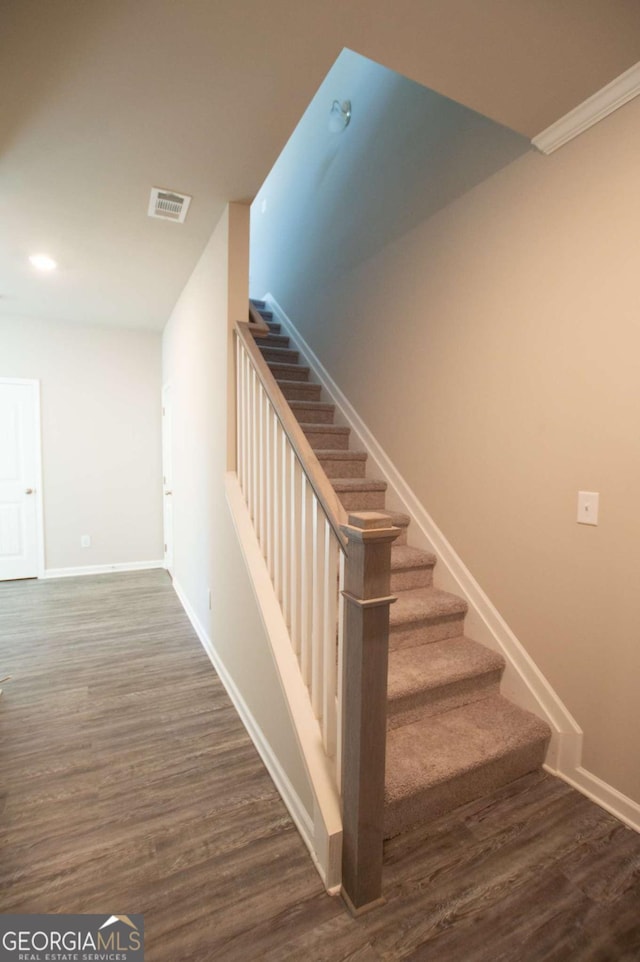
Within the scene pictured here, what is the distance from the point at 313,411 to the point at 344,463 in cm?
63

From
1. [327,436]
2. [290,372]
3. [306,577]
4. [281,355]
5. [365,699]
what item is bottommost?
[365,699]

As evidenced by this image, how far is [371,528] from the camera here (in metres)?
1.18

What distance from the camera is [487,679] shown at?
203cm

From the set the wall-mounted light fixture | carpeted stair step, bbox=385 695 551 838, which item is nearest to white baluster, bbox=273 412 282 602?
carpeted stair step, bbox=385 695 551 838

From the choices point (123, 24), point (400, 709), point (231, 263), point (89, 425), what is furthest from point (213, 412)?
point (89, 425)

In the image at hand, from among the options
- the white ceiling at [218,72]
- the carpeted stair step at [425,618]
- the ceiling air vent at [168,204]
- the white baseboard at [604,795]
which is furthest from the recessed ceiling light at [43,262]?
the white baseboard at [604,795]

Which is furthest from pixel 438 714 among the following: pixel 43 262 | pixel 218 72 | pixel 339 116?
pixel 339 116

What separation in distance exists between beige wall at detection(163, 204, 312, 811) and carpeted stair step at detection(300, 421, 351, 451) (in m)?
0.74

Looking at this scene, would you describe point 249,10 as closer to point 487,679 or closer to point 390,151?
point 390,151

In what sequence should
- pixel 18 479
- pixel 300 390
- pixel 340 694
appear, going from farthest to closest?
1. pixel 18 479
2. pixel 300 390
3. pixel 340 694

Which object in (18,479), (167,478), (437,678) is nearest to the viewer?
(437,678)

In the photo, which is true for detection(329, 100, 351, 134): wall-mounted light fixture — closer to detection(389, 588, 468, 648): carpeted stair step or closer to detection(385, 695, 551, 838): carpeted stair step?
detection(389, 588, 468, 648): carpeted stair step

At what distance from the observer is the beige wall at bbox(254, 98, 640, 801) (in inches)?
62.4
